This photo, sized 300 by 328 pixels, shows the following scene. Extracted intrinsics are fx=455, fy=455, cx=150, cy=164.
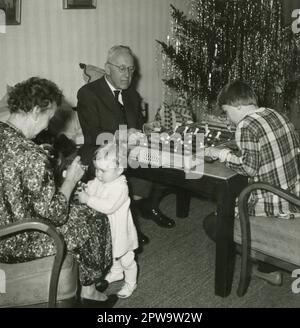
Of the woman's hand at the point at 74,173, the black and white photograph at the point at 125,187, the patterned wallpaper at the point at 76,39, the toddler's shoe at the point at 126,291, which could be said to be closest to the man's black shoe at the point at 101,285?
the black and white photograph at the point at 125,187

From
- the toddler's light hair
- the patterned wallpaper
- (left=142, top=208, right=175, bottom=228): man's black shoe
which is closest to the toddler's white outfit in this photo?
the toddler's light hair

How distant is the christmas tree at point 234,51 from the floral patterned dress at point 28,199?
10.5 ft

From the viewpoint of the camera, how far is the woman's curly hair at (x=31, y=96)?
7.73 ft

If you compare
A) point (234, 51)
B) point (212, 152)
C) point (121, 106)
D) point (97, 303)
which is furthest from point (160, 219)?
point (234, 51)

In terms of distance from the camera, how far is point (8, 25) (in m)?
4.16

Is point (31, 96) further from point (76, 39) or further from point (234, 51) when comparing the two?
point (234, 51)

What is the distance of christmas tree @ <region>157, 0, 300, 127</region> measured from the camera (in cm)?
526

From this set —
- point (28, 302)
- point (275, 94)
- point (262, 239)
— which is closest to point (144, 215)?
point (262, 239)

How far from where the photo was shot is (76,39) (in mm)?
4816

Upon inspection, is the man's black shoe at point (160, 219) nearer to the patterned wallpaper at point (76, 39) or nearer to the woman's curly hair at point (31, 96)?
the patterned wallpaper at point (76, 39)

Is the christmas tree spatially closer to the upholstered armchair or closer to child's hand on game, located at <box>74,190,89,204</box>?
child's hand on game, located at <box>74,190,89,204</box>

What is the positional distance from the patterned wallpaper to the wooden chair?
8.87 feet

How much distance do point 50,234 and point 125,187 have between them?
30.1 inches
